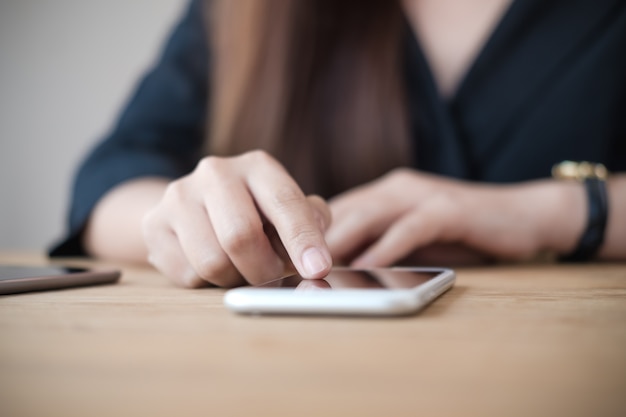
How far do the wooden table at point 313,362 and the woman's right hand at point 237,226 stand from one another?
0.22 ft

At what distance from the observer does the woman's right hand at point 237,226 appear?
0.33m

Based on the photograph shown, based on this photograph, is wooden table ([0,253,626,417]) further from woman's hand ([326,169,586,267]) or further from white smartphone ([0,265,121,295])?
woman's hand ([326,169,586,267])

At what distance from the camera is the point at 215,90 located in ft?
2.85

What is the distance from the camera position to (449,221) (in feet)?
1.77

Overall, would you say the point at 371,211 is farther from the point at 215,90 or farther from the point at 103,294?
the point at 215,90

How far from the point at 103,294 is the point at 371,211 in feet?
0.88

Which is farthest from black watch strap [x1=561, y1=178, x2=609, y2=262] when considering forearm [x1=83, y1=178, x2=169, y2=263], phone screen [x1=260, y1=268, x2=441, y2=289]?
forearm [x1=83, y1=178, x2=169, y2=263]

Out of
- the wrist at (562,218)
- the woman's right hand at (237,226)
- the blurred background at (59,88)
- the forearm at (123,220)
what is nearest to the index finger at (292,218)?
the woman's right hand at (237,226)

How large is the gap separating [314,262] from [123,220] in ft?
1.22

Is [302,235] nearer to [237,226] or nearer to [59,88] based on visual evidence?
[237,226]

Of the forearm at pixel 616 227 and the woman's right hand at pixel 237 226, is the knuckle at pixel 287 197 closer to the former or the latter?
the woman's right hand at pixel 237 226

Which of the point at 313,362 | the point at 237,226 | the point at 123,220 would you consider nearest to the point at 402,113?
the point at 123,220

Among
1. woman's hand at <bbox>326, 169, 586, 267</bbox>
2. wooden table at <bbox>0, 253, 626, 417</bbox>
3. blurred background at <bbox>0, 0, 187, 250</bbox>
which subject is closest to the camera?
wooden table at <bbox>0, 253, 626, 417</bbox>

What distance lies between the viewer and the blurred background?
1945 millimetres
